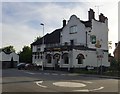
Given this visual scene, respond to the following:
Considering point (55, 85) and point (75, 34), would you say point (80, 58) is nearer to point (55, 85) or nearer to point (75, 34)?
point (75, 34)

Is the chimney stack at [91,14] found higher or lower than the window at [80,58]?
higher

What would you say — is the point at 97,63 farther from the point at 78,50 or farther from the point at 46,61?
the point at 46,61

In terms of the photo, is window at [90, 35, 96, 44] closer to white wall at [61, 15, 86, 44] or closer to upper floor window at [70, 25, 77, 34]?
white wall at [61, 15, 86, 44]

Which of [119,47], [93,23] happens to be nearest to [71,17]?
[93,23]

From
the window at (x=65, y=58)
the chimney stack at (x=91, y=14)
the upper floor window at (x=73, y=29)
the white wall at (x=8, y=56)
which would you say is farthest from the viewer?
the white wall at (x=8, y=56)

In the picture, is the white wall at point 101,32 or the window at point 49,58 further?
the window at point 49,58

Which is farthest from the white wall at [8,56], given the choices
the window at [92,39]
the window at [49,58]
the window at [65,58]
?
the window at [92,39]

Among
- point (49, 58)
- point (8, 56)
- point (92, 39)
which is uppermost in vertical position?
point (92, 39)

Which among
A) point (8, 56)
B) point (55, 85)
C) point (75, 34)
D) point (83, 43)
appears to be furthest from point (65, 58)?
point (8, 56)

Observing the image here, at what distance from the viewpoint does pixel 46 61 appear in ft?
190

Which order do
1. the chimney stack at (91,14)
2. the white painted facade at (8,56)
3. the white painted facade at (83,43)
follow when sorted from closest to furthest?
the white painted facade at (83,43) → the chimney stack at (91,14) → the white painted facade at (8,56)

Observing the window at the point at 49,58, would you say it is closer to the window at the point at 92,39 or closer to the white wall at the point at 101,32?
the white wall at the point at 101,32

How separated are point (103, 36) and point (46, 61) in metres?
13.5

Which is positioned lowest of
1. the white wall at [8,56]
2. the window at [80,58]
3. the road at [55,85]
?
the road at [55,85]
